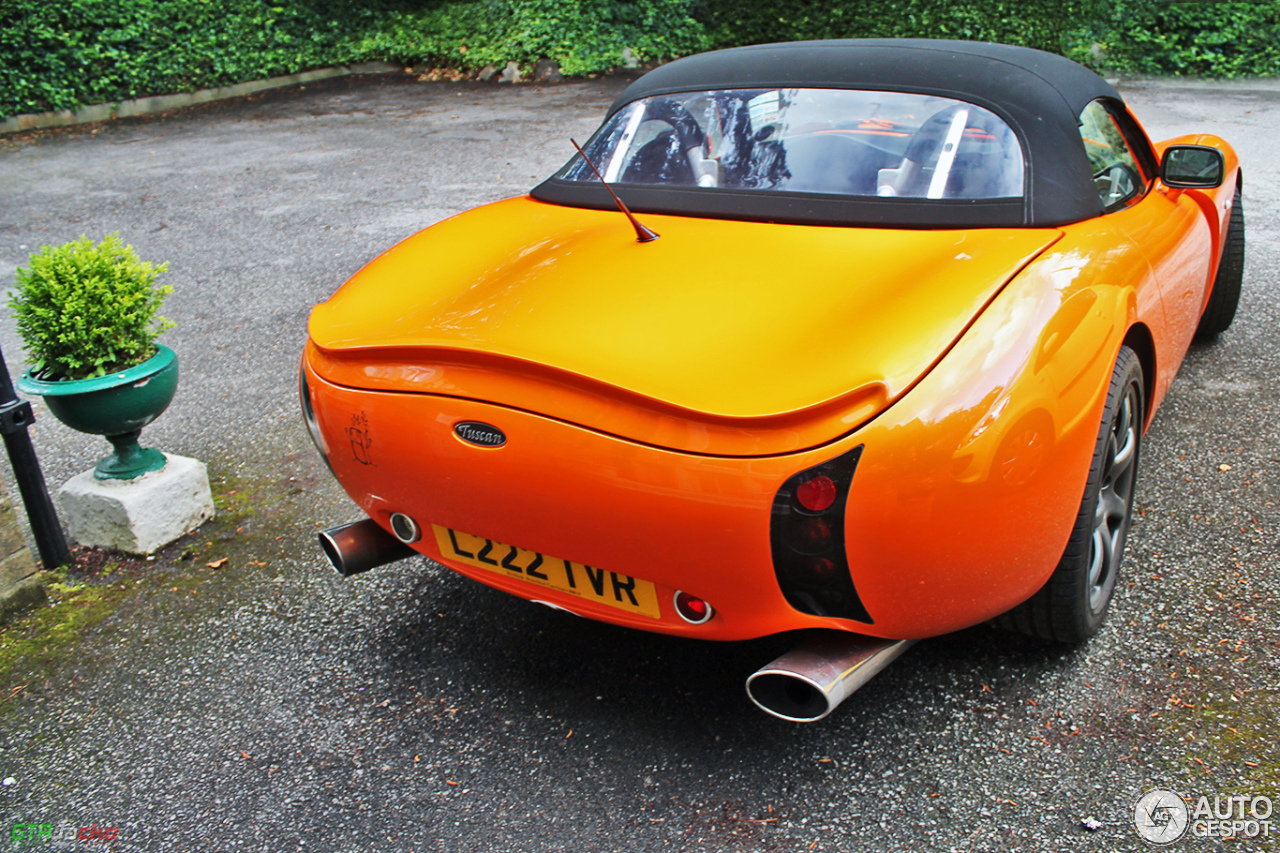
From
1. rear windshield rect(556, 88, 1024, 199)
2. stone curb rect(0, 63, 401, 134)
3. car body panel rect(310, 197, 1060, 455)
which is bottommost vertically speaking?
stone curb rect(0, 63, 401, 134)

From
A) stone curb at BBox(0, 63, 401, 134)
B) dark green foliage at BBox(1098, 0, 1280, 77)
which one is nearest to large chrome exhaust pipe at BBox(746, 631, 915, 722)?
stone curb at BBox(0, 63, 401, 134)

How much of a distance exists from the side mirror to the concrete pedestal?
3317 millimetres

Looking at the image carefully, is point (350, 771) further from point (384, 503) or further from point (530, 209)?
point (530, 209)

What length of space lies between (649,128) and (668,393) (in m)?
1.49

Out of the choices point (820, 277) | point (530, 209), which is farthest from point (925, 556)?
point (530, 209)

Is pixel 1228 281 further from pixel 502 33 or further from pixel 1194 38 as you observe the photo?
pixel 502 33

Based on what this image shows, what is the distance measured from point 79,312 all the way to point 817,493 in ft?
8.09

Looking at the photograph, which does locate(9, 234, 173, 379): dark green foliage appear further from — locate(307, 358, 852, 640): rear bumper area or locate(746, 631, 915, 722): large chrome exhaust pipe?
locate(746, 631, 915, 722): large chrome exhaust pipe

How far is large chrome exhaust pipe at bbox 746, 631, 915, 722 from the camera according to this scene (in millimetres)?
1906

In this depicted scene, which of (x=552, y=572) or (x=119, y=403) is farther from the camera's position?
(x=119, y=403)

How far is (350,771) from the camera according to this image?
2279mm

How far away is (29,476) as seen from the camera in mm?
3070

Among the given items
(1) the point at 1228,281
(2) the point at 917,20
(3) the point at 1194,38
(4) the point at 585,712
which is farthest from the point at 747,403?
(3) the point at 1194,38

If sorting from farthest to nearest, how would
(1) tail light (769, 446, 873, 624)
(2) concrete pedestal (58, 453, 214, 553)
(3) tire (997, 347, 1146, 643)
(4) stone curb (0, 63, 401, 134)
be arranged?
(4) stone curb (0, 63, 401, 134) < (2) concrete pedestal (58, 453, 214, 553) < (3) tire (997, 347, 1146, 643) < (1) tail light (769, 446, 873, 624)
